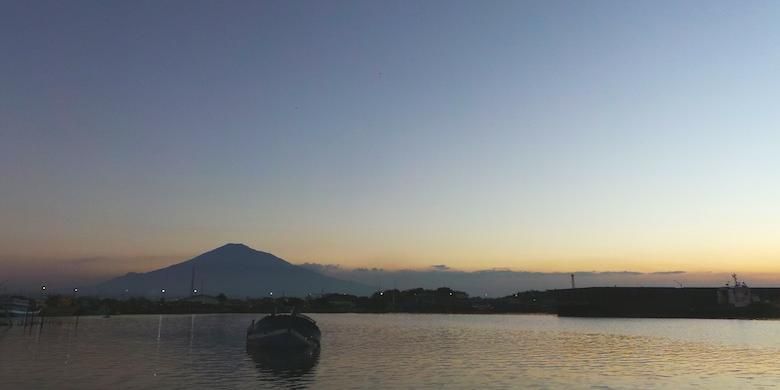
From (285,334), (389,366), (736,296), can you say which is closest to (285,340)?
(285,334)

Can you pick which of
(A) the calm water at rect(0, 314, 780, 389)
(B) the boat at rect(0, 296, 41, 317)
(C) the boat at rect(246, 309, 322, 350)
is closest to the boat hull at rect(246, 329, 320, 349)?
(C) the boat at rect(246, 309, 322, 350)

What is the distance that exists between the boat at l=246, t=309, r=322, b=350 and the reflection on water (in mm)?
697

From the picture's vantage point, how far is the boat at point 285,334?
2287 inches

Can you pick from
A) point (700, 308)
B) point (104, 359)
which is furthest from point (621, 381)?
point (700, 308)

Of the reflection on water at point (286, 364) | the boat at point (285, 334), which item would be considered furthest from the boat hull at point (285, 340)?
the reflection on water at point (286, 364)

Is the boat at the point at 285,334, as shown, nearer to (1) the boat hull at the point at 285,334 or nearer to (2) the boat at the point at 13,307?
(1) the boat hull at the point at 285,334

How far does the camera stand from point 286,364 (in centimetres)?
4609

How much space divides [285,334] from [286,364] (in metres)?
12.8

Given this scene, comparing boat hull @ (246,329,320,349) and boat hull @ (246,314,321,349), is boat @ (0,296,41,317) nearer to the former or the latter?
boat hull @ (246,314,321,349)

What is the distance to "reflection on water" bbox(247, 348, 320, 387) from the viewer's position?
37.4 metres

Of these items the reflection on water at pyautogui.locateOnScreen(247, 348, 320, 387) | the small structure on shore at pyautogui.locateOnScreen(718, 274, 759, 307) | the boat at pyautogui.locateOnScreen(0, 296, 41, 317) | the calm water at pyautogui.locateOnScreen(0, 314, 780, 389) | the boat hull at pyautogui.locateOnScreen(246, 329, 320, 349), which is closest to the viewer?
the calm water at pyautogui.locateOnScreen(0, 314, 780, 389)

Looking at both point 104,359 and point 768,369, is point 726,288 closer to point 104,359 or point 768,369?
point 768,369

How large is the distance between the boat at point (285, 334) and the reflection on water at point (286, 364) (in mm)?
697

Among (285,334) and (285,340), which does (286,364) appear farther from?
(285,334)
